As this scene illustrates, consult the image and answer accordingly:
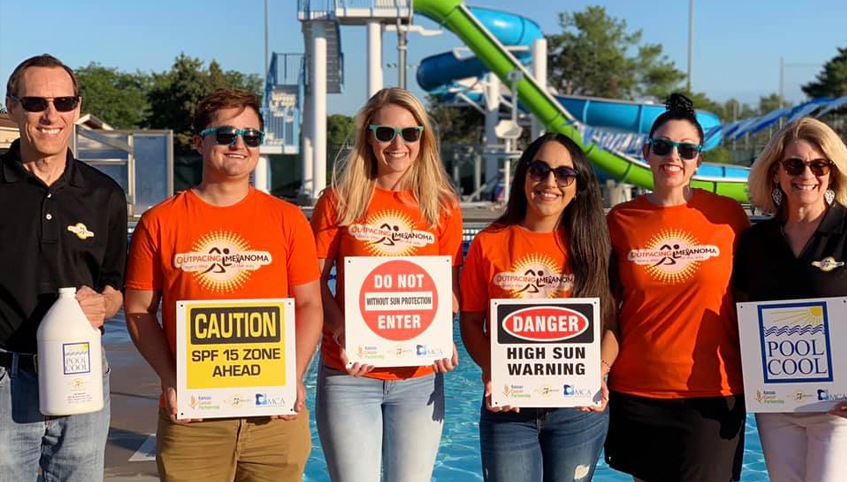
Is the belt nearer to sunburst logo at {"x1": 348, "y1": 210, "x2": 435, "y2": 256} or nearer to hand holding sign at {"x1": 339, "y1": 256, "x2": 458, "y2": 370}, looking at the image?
hand holding sign at {"x1": 339, "y1": 256, "x2": 458, "y2": 370}

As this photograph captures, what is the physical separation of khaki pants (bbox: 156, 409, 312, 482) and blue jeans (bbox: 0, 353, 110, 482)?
0.84 ft

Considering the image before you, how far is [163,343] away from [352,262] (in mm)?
809

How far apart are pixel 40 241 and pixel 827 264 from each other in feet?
9.98

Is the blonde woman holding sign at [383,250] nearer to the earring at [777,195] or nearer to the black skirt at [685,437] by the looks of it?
the black skirt at [685,437]

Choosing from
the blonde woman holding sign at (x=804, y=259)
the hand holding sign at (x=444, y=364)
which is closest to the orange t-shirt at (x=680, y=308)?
the blonde woman holding sign at (x=804, y=259)

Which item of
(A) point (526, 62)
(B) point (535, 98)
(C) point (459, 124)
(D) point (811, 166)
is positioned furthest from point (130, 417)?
(C) point (459, 124)

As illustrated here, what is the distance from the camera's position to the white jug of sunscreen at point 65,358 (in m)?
2.89

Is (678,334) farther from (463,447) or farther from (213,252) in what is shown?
(463,447)

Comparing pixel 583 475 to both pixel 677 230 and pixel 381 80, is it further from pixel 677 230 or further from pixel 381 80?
pixel 381 80

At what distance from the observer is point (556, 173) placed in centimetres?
333

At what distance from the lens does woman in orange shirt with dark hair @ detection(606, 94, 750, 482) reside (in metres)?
3.30

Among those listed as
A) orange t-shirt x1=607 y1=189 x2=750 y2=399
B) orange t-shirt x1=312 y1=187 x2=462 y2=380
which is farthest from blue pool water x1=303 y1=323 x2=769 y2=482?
orange t-shirt x1=607 y1=189 x2=750 y2=399

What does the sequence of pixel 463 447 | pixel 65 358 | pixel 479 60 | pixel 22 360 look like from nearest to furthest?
pixel 65 358
pixel 22 360
pixel 463 447
pixel 479 60

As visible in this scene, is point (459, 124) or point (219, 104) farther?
point (459, 124)
